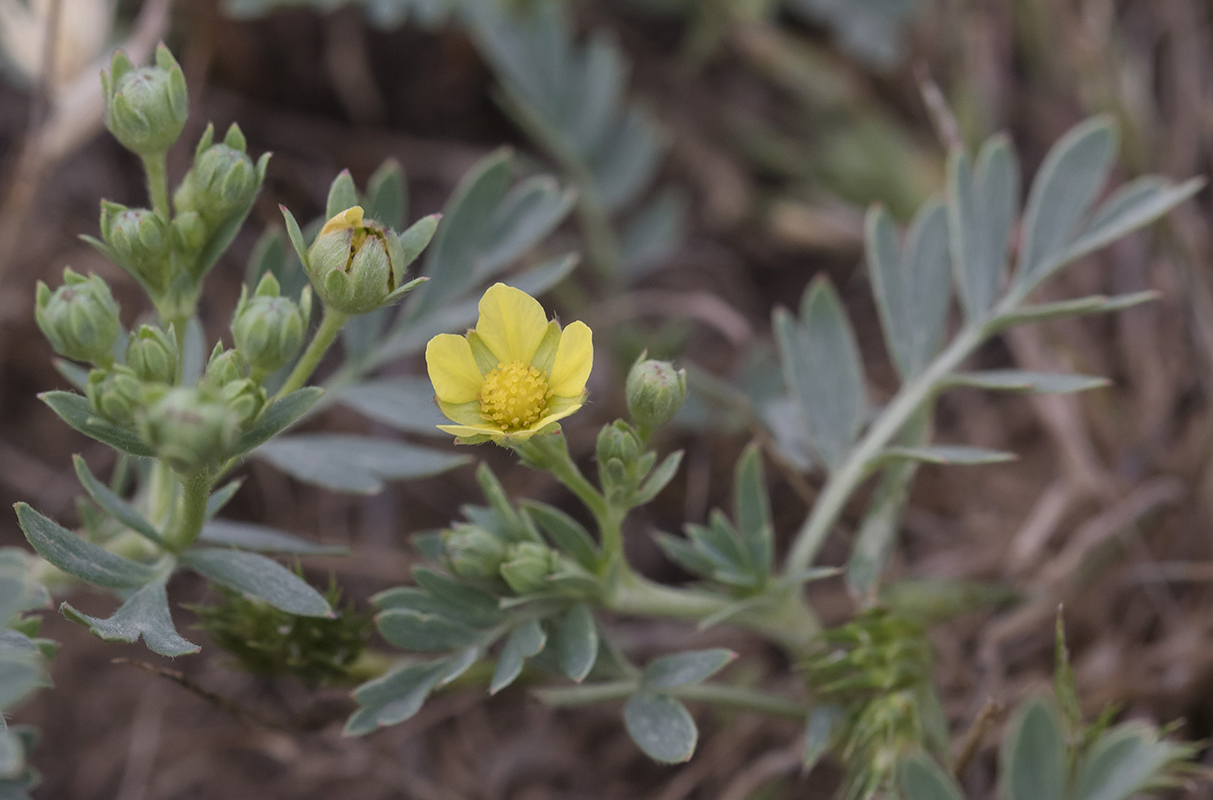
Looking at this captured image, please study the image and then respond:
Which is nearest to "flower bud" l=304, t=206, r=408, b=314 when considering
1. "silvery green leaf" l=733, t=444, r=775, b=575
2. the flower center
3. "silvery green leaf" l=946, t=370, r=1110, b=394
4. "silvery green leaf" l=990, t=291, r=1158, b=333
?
the flower center

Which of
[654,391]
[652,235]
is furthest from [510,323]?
[652,235]

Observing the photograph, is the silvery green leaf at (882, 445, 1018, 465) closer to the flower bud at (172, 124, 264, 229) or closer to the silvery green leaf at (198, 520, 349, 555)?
the silvery green leaf at (198, 520, 349, 555)

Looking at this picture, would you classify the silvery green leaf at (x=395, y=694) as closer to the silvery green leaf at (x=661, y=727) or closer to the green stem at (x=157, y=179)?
the silvery green leaf at (x=661, y=727)

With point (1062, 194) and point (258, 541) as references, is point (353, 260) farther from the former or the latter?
point (1062, 194)

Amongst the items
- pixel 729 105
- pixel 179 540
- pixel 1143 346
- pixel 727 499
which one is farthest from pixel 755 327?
pixel 179 540

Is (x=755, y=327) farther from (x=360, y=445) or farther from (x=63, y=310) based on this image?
(x=63, y=310)
